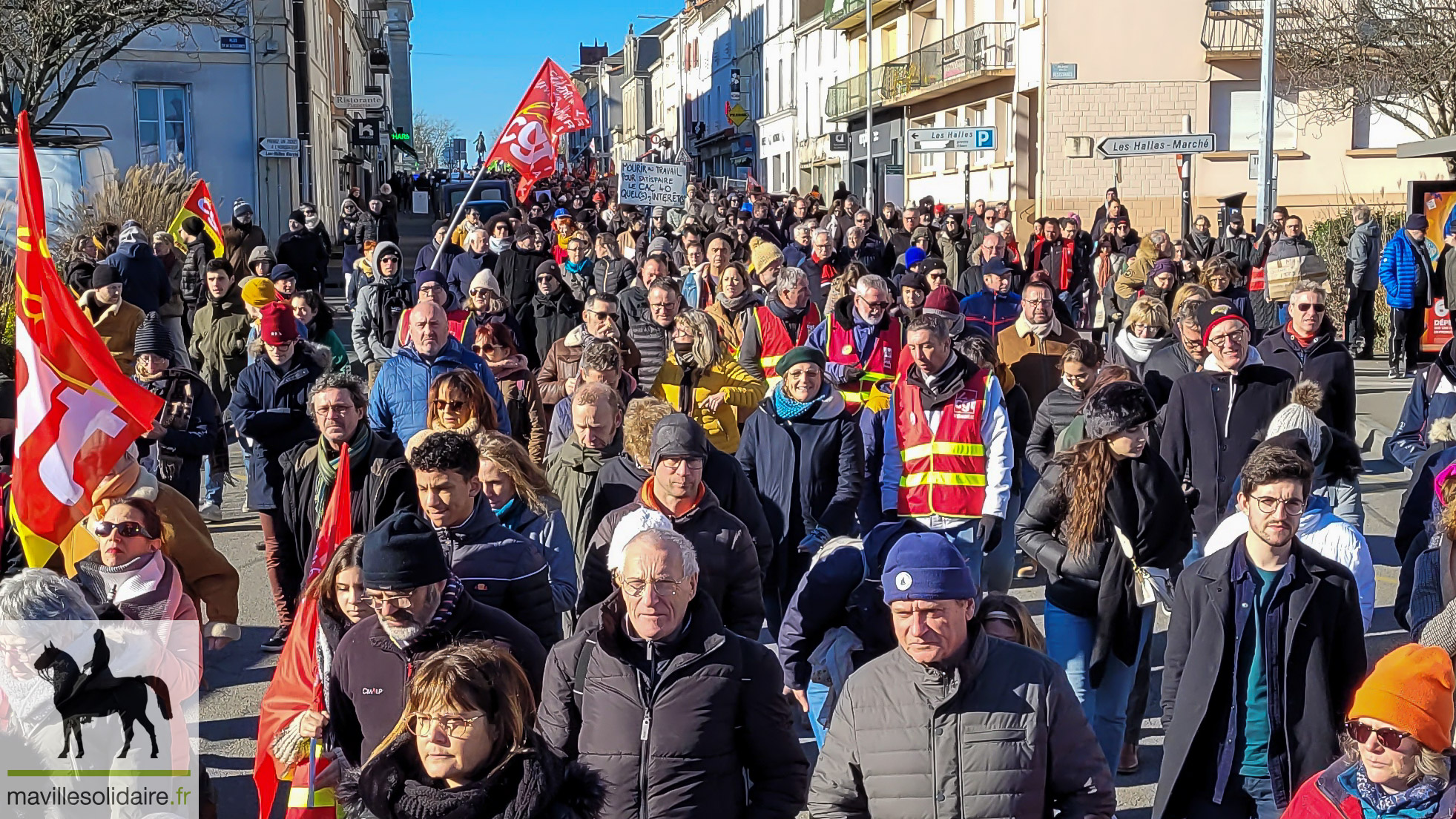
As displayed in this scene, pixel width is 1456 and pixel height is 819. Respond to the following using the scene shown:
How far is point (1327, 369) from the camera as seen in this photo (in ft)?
23.5

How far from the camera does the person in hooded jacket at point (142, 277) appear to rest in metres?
12.8

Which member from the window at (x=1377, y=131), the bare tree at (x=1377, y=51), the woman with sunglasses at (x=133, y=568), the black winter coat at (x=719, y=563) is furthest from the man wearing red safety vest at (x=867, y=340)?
the window at (x=1377, y=131)

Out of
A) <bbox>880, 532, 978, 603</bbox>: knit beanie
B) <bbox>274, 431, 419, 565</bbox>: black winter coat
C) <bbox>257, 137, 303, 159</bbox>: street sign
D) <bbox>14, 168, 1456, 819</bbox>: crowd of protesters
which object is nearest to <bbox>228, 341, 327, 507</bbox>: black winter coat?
<bbox>14, 168, 1456, 819</bbox>: crowd of protesters

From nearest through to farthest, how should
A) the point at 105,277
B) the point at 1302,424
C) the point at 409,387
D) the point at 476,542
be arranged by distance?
the point at 476,542 < the point at 1302,424 < the point at 409,387 < the point at 105,277

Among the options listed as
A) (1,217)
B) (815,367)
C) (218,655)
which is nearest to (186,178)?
(1,217)

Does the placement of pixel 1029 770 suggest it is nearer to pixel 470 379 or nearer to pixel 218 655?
pixel 470 379

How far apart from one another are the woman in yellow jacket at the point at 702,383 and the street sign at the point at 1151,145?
29.8 feet

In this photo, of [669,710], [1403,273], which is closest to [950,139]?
[1403,273]

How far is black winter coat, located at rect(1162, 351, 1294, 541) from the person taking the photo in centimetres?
667

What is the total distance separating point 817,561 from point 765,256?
7.61m

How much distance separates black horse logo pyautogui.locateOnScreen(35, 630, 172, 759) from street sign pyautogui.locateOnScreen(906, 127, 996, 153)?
17472 millimetres

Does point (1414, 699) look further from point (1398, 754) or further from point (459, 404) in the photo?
point (459, 404)

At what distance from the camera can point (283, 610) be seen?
7.28 metres

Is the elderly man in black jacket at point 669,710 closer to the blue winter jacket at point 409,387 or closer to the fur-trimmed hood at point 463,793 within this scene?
the fur-trimmed hood at point 463,793
